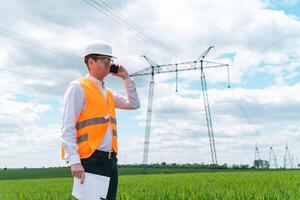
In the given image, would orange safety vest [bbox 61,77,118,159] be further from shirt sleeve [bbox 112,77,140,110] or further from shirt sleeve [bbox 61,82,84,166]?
shirt sleeve [bbox 112,77,140,110]

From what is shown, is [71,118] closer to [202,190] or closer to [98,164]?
[98,164]

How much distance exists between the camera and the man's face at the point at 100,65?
13.8 feet

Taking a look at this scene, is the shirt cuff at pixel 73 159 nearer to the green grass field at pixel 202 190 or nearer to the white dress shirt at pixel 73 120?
the white dress shirt at pixel 73 120

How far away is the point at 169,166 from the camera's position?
224ft

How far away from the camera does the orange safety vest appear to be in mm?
3906

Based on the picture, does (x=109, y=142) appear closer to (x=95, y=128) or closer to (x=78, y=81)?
(x=95, y=128)

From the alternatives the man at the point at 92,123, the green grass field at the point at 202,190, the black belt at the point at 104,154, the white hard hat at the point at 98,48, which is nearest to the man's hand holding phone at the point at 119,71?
the man at the point at 92,123

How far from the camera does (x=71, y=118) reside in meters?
3.90

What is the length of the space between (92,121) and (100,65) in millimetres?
619

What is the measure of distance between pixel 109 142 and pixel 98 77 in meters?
0.71

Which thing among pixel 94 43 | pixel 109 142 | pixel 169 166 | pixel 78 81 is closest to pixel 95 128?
pixel 109 142

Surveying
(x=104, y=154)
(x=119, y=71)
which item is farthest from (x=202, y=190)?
(x=104, y=154)

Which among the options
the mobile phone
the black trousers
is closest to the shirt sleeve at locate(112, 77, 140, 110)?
the mobile phone

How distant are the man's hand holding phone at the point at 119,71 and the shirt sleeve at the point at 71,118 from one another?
0.66m
